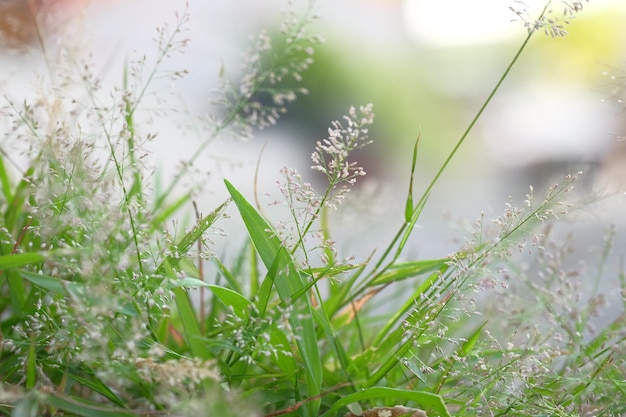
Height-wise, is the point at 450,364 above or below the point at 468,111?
below

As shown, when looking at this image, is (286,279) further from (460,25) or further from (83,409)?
(460,25)

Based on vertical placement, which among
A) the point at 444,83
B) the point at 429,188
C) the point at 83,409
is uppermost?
the point at 444,83

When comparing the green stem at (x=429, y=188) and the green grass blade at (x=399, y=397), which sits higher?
the green stem at (x=429, y=188)

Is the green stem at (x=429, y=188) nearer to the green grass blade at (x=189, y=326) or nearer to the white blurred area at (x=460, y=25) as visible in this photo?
the green grass blade at (x=189, y=326)

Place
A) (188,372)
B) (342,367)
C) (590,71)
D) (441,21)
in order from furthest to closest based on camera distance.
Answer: (441,21) < (590,71) < (342,367) < (188,372)

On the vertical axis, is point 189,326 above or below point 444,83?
below

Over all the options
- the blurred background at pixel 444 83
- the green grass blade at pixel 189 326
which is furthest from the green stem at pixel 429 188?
the blurred background at pixel 444 83

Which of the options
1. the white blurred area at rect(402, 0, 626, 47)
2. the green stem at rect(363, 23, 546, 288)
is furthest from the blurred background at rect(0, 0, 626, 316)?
the green stem at rect(363, 23, 546, 288)

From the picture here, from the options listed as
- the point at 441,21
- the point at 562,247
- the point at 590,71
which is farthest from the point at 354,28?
the point at 562,247

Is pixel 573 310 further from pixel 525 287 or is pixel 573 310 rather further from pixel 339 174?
pixel 339 174

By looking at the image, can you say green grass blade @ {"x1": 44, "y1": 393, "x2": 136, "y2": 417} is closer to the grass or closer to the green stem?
the grass

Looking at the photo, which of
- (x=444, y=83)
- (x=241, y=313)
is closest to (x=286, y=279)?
(x=241, y=313)
